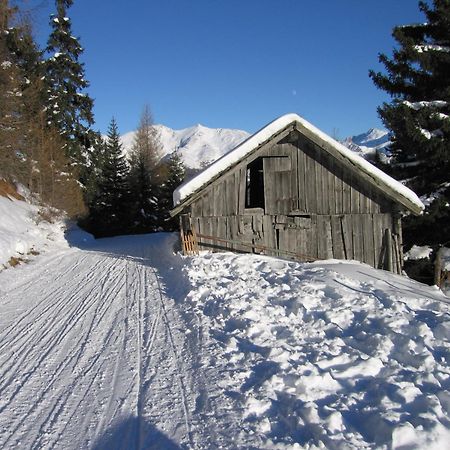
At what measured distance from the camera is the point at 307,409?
374 centimetres

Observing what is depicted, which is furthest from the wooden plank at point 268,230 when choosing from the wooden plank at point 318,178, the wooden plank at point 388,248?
the wooden plank at point 388,248

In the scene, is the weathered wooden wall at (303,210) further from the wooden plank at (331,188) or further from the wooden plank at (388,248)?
the wooden plank at (388,248)

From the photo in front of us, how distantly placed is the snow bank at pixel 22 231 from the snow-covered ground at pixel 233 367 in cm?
550

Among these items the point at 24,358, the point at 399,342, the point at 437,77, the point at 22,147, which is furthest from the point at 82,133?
the point at 399,342

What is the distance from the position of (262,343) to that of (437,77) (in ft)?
39.2

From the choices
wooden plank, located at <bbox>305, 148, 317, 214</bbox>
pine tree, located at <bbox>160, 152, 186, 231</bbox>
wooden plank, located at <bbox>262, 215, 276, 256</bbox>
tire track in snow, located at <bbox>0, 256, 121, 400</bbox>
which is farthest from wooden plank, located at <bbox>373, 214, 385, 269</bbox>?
pine tree, located at <bbox>160, 152, 186, 231</bbox>

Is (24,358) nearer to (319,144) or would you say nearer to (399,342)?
(399,342)

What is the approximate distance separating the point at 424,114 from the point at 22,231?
16078 mm

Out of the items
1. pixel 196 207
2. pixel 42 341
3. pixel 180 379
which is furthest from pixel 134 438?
pixel 196 207

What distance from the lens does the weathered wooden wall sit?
13.1 meters

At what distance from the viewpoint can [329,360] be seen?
4738 mm

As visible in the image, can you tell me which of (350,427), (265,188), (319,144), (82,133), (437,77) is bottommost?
(350,427)

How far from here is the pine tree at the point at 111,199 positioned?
109ft

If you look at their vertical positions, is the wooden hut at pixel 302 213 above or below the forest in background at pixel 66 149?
below
